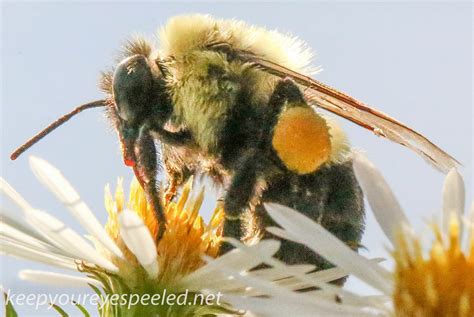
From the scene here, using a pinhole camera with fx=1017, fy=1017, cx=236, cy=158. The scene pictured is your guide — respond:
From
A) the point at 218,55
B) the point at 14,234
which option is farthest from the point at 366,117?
the point at 14,234

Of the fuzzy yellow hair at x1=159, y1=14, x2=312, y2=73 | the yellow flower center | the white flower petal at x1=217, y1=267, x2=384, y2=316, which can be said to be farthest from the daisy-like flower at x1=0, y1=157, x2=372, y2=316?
the fuzzy yellow hair at x1=159, y1=14, x2=312, y2=73

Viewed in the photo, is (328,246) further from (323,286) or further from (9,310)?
(9,310)

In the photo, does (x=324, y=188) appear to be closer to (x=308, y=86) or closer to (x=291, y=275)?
(x=308, y=86)

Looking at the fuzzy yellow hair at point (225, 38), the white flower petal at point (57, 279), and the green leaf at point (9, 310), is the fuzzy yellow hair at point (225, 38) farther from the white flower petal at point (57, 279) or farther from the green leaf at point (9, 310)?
the green leaf at point (9, 310)

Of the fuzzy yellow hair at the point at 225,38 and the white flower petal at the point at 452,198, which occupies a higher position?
the fuzzy yellow hair at the point at 225,38

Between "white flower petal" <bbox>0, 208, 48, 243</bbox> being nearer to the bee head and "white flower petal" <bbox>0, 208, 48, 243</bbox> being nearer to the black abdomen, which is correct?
the bee head

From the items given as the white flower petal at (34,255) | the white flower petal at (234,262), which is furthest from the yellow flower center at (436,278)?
the white flower petal at (34,255)
